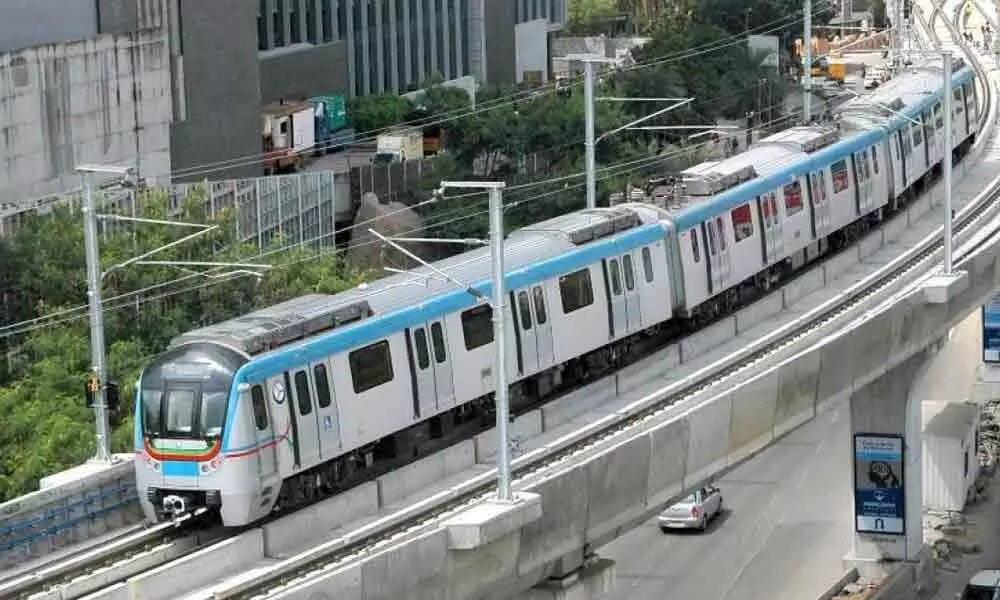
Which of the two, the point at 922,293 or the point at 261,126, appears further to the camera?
the point at 261,126

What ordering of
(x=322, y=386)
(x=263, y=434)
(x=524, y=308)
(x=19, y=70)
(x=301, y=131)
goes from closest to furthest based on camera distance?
(x=263, y=434) < (x=322, y=386) < (x=524, y=308) < (x=19, y=70) < (x=301, y=131)

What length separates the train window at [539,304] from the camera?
118ft

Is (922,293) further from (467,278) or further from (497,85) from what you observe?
(497,85)

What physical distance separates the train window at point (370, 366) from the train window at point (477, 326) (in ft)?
7.49

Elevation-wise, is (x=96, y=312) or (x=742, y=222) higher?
(x=96, y=312)

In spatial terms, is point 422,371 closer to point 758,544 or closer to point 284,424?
point 284,424

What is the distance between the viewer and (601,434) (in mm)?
34500

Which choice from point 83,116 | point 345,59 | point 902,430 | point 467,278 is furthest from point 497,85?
point 467,278

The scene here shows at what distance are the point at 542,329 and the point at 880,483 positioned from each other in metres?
14.6

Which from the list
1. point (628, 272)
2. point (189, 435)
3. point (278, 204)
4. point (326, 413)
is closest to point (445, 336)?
point (326, 413)

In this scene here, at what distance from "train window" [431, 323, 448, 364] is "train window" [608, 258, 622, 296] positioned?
245 inches

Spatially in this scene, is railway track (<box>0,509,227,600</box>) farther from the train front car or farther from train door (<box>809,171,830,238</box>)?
train door (<box>809,171,830,238</box>)

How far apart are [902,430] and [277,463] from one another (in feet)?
71.8

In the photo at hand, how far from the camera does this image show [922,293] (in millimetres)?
43906
